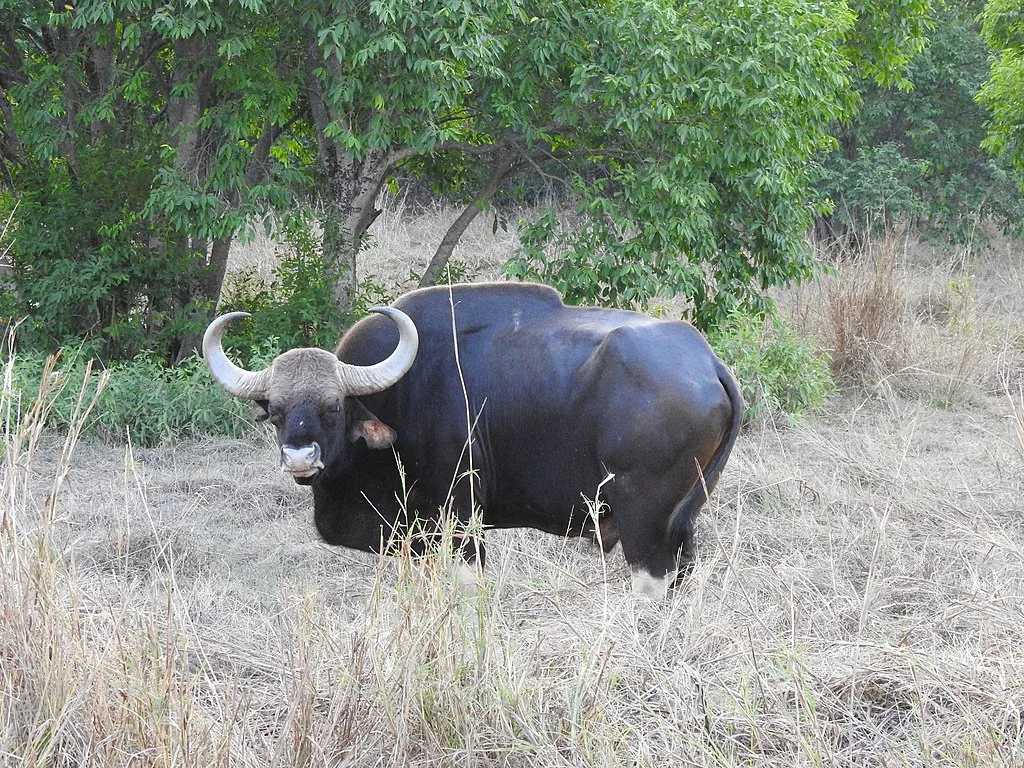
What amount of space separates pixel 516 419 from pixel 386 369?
26.4 inches

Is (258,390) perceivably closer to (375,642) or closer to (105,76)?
(375,642)

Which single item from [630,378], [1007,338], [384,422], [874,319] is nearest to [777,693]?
[630,378]

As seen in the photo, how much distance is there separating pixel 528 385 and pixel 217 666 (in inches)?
81.4

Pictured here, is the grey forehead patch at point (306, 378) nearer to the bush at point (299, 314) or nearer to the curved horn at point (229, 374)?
the curved horn at point (229, 374)

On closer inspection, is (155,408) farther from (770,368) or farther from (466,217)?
(770,368)

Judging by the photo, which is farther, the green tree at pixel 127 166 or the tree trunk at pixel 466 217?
the tree trunk at pixel 466 217

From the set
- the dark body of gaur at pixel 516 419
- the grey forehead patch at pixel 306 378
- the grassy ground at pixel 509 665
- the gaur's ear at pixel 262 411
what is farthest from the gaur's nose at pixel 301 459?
the grassy ground at pixel 509 665

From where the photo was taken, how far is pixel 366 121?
8.82 m

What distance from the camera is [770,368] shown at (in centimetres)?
898

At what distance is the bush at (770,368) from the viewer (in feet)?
28.8

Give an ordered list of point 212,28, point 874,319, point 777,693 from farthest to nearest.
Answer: point 874,319 < point 212,28 < point 777,693

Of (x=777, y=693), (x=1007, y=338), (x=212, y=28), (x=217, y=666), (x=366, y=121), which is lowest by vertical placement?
(x=1007, y=338)

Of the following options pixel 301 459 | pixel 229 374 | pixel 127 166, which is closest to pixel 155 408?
pixel 127 166

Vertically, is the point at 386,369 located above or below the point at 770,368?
above
